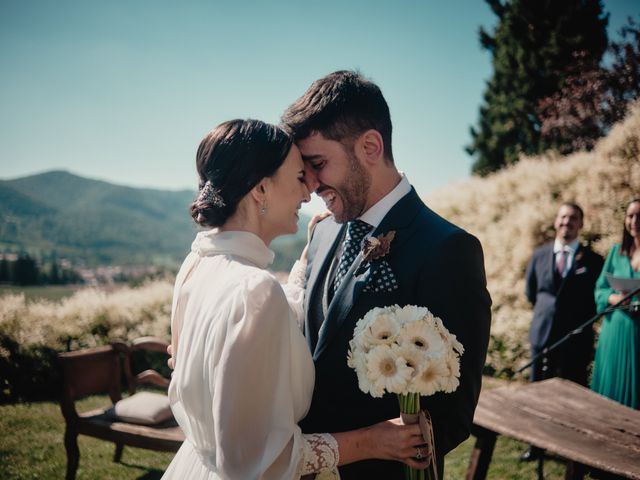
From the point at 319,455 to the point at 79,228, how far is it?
35755 mm

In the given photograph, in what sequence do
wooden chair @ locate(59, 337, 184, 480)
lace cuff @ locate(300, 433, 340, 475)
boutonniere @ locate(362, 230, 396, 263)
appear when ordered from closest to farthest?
lace cuff @ locate(300, 433, 340, 475) < boutonniere @ locate(362, 230, 396, 263) < wooden chair @ locate(59, 337, 184, 480)

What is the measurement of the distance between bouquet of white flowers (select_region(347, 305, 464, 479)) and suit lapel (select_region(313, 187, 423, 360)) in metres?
0.46

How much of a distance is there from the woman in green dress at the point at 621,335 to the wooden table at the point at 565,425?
148 centimetres

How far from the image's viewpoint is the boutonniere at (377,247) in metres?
1.88

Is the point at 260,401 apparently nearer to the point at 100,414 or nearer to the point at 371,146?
the point at 371,146

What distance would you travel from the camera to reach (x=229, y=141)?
183 centimetres

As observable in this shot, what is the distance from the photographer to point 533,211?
8438mm

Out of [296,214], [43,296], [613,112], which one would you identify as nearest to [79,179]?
[43,296]

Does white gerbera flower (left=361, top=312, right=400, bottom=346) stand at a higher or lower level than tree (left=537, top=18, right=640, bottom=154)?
lower

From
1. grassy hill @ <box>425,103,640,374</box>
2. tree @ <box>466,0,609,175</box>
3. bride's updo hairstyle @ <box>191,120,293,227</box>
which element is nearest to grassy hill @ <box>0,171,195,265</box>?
bride's updo hairstyle @ <box>191,120,293,227</box>

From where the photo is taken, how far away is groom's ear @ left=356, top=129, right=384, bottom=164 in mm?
2129

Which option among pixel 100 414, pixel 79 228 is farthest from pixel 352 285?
pixel 79 228

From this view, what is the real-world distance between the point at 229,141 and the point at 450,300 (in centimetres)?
114

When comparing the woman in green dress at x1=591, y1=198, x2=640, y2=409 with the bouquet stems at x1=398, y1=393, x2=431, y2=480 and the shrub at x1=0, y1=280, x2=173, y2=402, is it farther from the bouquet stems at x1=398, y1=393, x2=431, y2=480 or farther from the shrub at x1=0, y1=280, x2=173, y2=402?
the shrub at x1=0, y1=280, x2=173, y2=402
